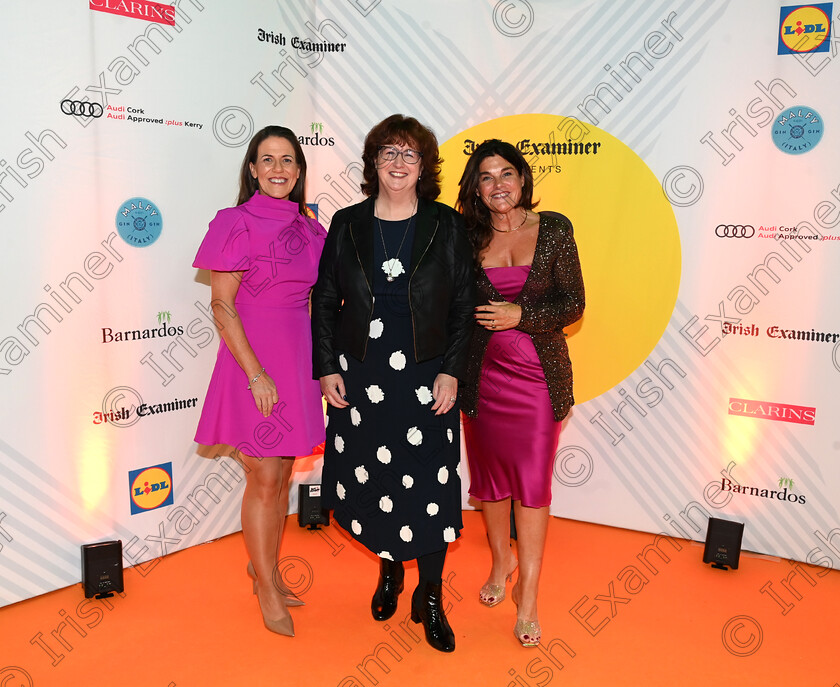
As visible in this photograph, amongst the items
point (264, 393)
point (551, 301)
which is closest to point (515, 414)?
point (551, 301)

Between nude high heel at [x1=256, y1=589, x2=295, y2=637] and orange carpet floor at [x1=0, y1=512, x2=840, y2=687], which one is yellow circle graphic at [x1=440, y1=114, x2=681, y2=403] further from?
nude high heel at [x1=256, y1=589, x2=295, y2=637]

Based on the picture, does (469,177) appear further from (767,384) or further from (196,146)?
(767,384)

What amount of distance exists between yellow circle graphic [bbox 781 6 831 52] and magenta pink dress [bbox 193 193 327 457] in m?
2.38

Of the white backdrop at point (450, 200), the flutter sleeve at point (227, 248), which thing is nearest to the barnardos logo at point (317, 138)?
the white backdrop at point (450, 200)

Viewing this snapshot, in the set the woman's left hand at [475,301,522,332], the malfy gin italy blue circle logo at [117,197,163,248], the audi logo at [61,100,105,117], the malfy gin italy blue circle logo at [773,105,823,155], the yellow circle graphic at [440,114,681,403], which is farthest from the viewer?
the yellow circle graphic at [440,114,681,403]

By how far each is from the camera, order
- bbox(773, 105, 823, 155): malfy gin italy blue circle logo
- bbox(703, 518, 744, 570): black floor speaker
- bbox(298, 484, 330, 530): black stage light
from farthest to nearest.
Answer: bbox(298, 484, 330, 530): black stage light < bbox(703, 518, 744, 570): black floor speaker < bbox(773, 105, 823, 155): malfy gin italy blue circle logo

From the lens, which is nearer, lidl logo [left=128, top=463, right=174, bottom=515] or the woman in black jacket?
the woman in black jacket

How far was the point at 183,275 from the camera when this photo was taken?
11.3 feet

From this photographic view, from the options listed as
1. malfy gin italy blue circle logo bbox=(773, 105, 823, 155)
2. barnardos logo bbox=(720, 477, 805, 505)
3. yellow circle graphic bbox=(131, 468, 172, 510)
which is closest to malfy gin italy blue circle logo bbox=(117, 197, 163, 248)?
yellow circle graphic bbox=(131, 468, 172, 510)

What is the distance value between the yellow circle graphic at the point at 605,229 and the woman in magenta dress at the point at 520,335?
1037 millimetres

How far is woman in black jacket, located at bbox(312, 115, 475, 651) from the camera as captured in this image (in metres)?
2.62

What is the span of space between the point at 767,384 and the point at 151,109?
3.16 metres

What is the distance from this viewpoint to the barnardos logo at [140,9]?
302cm

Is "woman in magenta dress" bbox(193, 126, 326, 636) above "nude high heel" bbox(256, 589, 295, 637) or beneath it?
above
